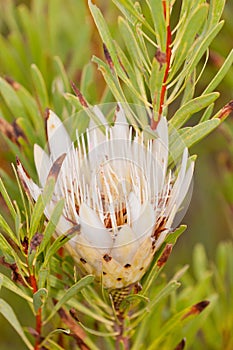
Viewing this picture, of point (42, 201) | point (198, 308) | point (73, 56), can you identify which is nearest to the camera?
point (42, 201)

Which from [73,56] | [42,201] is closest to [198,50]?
[42,201]

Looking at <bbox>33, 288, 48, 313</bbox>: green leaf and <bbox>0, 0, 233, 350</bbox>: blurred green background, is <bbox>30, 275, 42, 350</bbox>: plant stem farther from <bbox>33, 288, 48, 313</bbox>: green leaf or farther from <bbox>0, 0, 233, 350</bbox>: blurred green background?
<bbox>0, 0, 233, 350</bbox>: blurred green background

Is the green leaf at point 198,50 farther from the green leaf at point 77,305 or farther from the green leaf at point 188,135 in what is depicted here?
the green leaf at point 77,305

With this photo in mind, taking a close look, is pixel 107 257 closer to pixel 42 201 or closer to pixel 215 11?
pixel 42 201

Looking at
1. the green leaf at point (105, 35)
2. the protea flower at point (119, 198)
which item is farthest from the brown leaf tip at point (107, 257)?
the green leaf at point (105, 35)

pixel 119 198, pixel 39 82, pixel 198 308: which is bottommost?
pixel 198 308

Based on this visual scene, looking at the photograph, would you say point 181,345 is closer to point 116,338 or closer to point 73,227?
point 116,338

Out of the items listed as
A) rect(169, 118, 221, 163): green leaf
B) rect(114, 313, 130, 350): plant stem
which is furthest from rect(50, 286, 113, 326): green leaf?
rect(169, 118, 221, 163): green leaf
